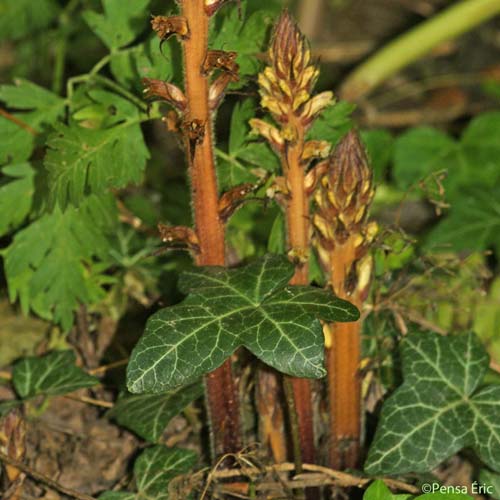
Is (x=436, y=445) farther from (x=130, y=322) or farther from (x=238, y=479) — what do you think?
(x=130, y=322)

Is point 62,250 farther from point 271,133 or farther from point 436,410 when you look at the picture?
point 436,410

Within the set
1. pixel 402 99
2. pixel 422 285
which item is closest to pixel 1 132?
pixel 422 285

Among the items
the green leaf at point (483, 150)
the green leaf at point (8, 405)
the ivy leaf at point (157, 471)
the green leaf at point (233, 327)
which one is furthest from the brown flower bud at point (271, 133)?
the green leaf at point (483, 150)

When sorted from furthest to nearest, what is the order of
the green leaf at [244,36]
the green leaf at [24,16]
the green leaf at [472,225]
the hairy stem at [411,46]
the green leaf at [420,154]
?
the hairy stem at [411,46], the green leaf at [420,154], the green leaf at [24,16], the green leaf at [472,225], the green leaf at [244,36]

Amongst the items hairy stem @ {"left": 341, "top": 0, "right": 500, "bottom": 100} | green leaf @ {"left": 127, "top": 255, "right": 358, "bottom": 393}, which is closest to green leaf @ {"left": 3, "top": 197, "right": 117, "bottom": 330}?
green leaf @ {"left": 127, "top": 255, "right": 358, "bottom": 393}

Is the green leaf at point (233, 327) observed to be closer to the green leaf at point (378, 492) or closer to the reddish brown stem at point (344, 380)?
the reddish brown stem at point (344, 380)

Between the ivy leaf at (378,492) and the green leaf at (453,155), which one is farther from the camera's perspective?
the green leaf at (453,155)

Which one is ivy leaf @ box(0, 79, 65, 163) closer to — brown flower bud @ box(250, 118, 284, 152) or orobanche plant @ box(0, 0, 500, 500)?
orobanche plant @ box(0, 0, 500, 500)
